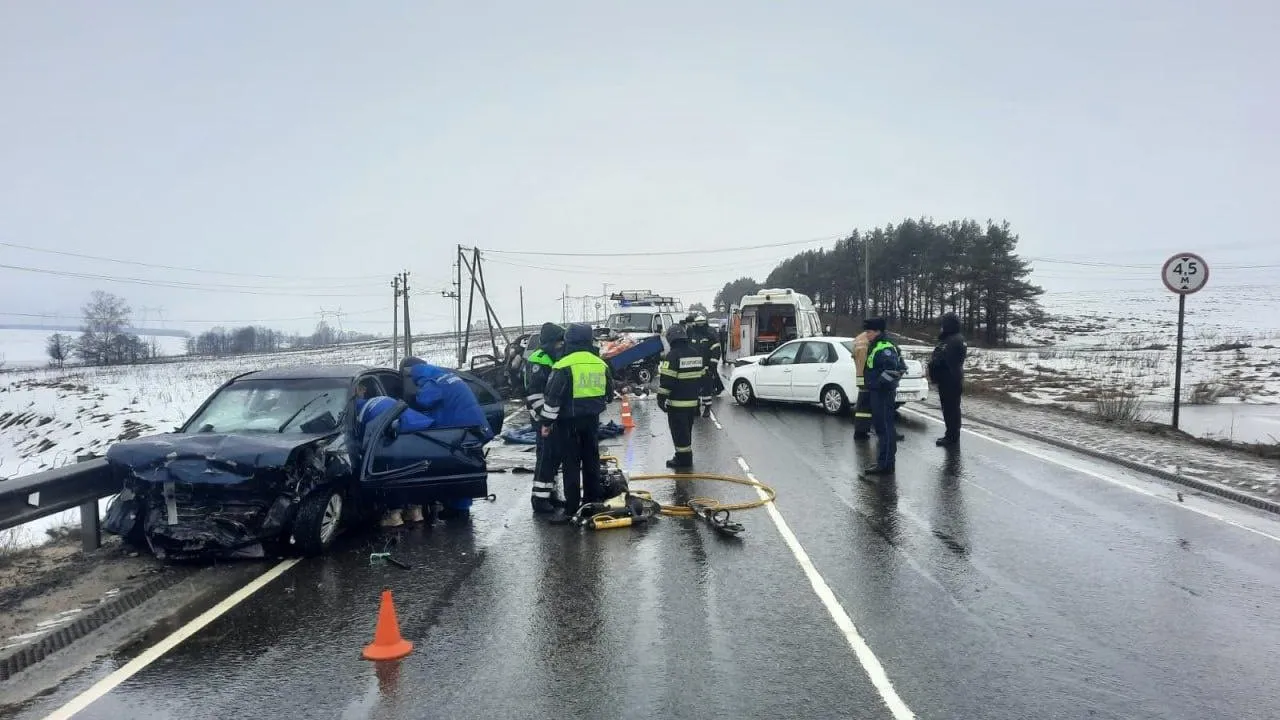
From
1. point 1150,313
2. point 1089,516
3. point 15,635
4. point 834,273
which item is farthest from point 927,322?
point 15,635

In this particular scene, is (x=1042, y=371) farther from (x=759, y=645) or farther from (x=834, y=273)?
(x=834, y=273)

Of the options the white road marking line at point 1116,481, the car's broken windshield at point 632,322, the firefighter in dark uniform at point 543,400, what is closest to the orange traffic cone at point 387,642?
the firefighter in dark uniform at point 543,400

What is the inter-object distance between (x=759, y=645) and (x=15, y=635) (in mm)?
4621

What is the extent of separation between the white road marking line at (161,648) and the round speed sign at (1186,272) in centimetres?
1346

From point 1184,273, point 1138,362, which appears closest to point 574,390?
point 1184,273

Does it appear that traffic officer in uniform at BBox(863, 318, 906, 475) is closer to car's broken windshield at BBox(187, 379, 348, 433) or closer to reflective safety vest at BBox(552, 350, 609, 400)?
reflective safety vest at BBox(552, 350, 609, 400)

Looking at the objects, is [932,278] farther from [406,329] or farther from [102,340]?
[102,340]

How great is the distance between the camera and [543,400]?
323 inches

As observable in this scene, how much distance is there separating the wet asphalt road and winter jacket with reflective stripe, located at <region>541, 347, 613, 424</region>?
1113mm

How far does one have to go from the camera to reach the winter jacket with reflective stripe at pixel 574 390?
26.2ft

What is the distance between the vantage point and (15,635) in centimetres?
514

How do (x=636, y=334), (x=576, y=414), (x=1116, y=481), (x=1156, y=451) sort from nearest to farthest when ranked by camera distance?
(x=576, y=414) → (x=1116, y=481) → (x=1156, y=451) → (x=636, y=334)

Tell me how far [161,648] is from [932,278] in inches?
2668

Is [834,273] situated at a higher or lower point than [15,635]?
higher
